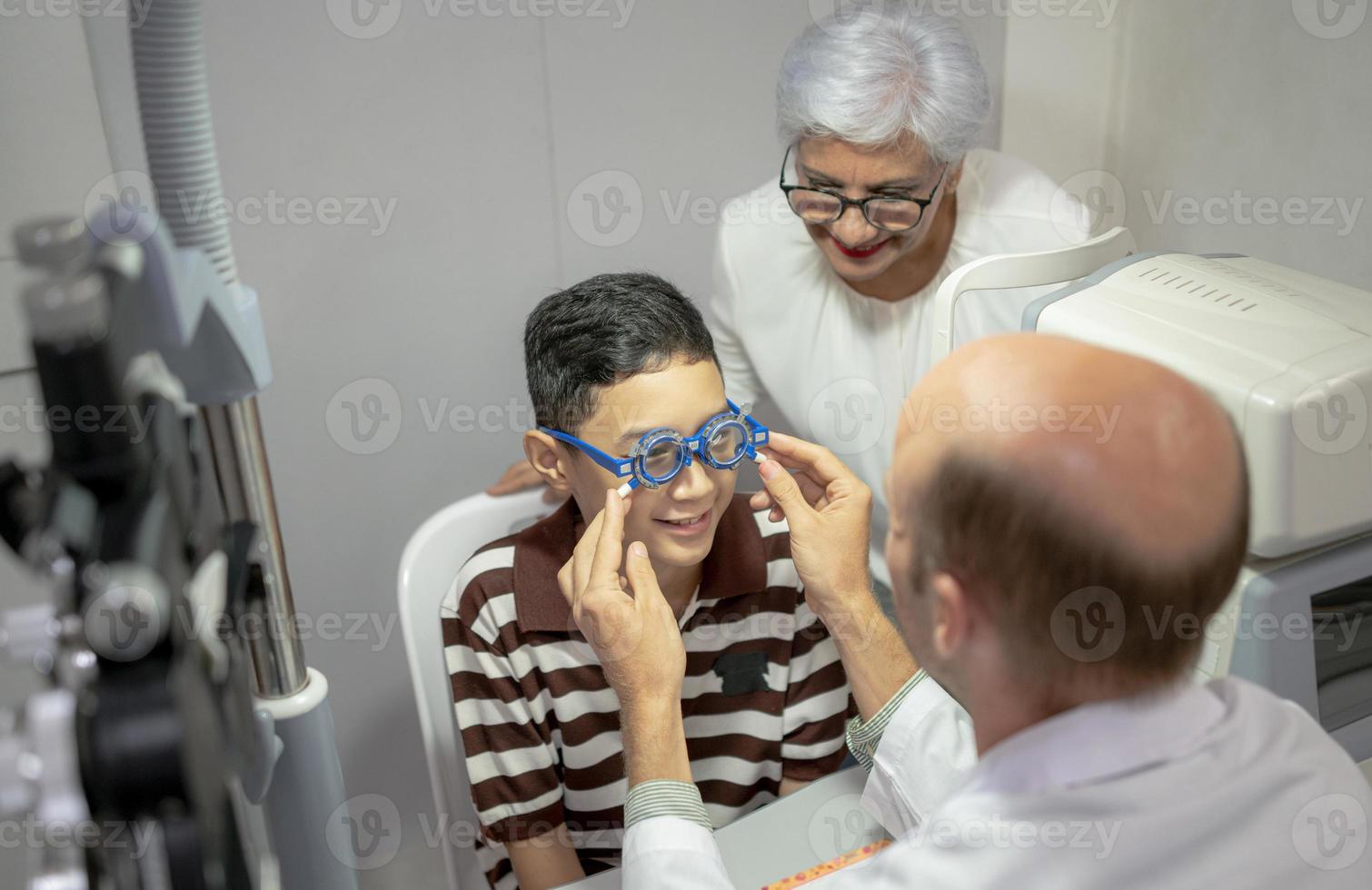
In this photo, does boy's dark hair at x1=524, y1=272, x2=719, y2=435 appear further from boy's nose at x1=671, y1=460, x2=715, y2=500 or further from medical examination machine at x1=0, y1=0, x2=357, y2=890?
medical examination machine at x1=0, y1=0, x2=357, y2=890

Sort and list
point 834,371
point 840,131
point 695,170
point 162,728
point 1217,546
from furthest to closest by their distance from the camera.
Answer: point 695,170, point 834,371, point 840,131, point 1217,546, point 162,728

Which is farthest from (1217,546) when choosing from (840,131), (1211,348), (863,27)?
(863,27)

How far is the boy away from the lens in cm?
147

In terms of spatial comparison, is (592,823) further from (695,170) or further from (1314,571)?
(695,170)

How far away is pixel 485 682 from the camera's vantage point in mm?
1561

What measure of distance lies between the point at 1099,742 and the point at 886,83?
3.84ft

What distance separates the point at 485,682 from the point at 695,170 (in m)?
1.24

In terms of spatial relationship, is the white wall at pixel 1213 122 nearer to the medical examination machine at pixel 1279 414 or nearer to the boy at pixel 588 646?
the medical examination machine at pixel 1279 414

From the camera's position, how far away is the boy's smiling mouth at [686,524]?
1484 millimetres

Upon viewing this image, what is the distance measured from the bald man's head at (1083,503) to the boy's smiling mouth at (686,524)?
614mm

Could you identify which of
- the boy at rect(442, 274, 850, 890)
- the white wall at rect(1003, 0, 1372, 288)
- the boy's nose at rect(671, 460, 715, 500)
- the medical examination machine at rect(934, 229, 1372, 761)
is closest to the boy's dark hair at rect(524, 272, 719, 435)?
the boy at rect(442, 274, 850, 890)

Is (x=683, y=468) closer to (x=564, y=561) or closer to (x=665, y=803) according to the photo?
(x=564, y=561)

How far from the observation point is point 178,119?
64 cm

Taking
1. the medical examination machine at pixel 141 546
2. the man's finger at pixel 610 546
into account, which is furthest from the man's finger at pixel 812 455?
the medical examination machine at pixel 141 546
